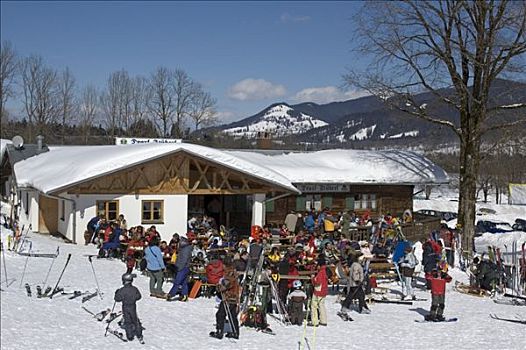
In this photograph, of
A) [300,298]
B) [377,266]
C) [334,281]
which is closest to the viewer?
[300,298]

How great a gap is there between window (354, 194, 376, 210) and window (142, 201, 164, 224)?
35.7 feet

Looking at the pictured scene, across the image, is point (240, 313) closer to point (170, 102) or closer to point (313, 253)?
point (313, 253)

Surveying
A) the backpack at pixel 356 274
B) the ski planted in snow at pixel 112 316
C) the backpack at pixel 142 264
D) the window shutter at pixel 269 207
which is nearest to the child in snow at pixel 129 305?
the ski planted in snow at pixel 112 316

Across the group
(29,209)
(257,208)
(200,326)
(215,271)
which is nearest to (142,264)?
(215,271)

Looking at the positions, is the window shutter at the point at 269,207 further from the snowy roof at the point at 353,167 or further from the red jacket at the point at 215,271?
the red jacket at the point at 215,271

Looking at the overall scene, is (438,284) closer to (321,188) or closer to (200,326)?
(200,326)

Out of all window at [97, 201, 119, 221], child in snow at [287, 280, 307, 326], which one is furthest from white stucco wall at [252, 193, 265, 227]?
child in snow at [287, 280, 307, 326]

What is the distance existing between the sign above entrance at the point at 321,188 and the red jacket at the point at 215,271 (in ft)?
46.0

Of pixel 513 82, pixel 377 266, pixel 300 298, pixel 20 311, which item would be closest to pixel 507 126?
pixel 513 82

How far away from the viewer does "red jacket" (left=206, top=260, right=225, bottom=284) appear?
49.1ft

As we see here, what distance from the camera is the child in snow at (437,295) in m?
14.9

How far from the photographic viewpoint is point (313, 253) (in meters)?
18.9

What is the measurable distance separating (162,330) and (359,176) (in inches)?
739

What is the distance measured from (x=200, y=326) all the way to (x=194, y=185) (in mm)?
11090
